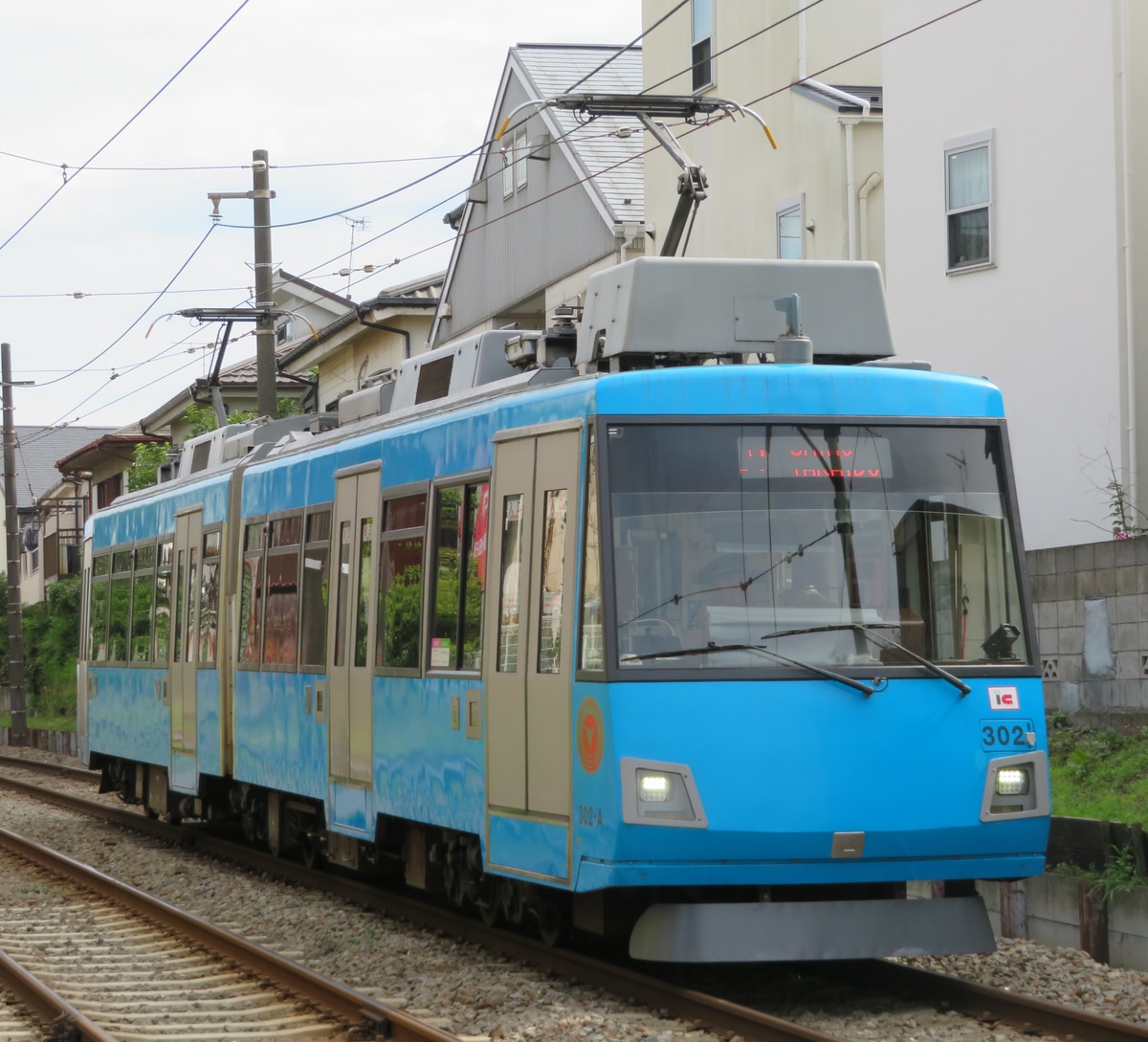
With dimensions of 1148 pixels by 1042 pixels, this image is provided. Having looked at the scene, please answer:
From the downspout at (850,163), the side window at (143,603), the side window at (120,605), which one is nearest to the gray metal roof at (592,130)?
the downspout at (850,163)

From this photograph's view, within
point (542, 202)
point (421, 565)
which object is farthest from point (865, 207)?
point (421, 565)

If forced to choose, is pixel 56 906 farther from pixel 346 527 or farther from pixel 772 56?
pixel 772 56

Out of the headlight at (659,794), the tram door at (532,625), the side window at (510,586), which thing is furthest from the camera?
the side window at (510,586)

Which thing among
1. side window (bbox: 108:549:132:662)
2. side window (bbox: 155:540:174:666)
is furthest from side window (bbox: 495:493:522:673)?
side window (bbox: 108:549:132:662)

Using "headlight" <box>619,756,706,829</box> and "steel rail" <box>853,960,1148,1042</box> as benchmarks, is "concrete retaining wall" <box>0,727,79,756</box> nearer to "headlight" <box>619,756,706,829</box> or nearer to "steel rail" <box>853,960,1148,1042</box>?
"steel rail" <box>853,960,1148,1042</box>

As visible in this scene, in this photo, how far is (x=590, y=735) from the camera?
847cm

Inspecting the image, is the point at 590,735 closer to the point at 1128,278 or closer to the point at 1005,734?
the point at 1005,734

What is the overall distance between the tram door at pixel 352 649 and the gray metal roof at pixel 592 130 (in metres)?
16.6

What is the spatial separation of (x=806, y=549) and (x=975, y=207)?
11541mm

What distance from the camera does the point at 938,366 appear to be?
1958 centimetres

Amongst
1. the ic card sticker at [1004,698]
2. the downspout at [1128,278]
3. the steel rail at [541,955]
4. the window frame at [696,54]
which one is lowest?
the steel rail at [541,955]

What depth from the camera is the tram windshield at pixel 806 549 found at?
8477 millimetres

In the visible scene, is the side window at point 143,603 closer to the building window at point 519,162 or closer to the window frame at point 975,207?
the window frame at point 975,207

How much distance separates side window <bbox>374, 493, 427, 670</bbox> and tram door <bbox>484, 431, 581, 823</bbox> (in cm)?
119
